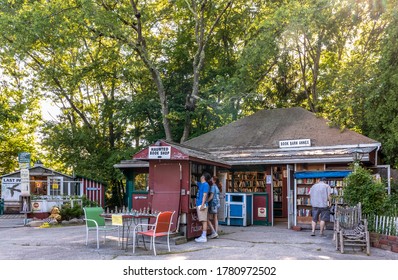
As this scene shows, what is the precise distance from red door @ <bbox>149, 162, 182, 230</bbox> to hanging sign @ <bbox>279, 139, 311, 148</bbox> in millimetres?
8059

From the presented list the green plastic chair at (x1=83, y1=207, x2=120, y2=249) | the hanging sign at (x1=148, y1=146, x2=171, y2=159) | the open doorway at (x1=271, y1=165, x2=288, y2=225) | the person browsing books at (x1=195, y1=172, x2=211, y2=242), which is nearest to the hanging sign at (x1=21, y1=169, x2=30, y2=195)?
the green plastic chair at (x1=83, y1=207, x2=120, y2=249)

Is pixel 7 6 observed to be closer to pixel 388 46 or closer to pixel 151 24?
pixel 151 24

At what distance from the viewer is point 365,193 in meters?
12.5

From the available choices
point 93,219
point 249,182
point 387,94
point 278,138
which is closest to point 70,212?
point 93,219

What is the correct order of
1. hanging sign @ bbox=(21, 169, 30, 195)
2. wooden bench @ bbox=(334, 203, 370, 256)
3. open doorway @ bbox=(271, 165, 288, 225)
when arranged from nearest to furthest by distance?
wooden bench @ bbox=(334, 203, 370, 256) → hanging sign @ bbox=(21, 169, 30, 195) → open doorway @ bbox=(271, 165, 288, 225)

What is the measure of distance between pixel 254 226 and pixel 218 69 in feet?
49.1

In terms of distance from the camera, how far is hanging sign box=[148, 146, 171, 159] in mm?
12133

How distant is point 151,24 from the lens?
30031mm

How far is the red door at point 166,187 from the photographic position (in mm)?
12164

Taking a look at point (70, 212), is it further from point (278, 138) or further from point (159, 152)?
point (278, 138)

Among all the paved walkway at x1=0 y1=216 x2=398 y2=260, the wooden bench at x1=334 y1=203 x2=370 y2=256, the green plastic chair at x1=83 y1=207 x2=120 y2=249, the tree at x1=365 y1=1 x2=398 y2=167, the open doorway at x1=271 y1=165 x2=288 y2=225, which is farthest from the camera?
the open doorway at x1=271 y1=165 x2=288 y2=225

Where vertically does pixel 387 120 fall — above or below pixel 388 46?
below

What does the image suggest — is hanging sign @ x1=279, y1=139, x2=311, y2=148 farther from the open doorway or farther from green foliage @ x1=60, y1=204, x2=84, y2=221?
green foliage @ x1=60, y1=204, x2=84, y2=221

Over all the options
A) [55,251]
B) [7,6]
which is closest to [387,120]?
[55,251]
